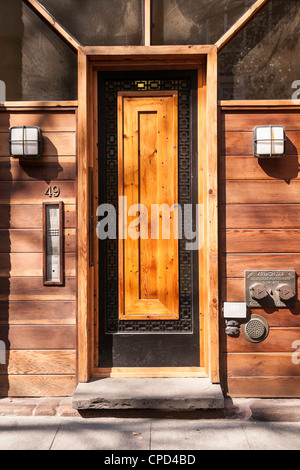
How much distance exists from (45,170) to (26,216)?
0.41 metres

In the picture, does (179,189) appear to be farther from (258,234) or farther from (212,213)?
(258,234)

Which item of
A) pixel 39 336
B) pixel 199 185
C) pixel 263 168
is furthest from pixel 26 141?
pixel 263 168

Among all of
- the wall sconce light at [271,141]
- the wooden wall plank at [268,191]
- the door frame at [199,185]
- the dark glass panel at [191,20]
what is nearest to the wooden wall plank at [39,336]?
the door frame at [199,185]

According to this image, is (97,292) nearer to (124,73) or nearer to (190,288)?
(190,288)

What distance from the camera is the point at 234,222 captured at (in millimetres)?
2885

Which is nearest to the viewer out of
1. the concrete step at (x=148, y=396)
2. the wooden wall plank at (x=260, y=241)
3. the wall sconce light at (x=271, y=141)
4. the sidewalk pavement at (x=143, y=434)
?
the sidewalk pavement at (x=143, y=434)

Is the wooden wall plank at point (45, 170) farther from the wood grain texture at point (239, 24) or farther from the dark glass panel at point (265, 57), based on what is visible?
the wood grain texture at point (239, 24)

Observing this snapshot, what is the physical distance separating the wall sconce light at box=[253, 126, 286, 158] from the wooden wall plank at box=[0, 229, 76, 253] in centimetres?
167

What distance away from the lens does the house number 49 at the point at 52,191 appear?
2.90 metres

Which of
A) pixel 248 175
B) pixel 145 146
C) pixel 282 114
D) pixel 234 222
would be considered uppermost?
pixel 282 114

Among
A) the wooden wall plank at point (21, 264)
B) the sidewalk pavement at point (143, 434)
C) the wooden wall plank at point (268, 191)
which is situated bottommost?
the sidewalk pavement at point (143, 434)
